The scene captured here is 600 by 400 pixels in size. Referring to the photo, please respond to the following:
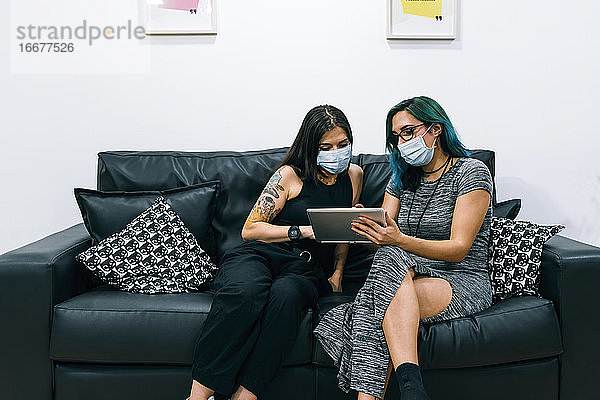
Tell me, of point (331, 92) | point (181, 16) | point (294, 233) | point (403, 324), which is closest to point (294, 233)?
point (294, 233)

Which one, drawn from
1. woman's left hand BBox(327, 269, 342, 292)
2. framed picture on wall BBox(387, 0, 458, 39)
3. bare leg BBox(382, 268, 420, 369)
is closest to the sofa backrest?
woman's left hand BBox(327, 269, 342, 292)

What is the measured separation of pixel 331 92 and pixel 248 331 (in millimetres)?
1373

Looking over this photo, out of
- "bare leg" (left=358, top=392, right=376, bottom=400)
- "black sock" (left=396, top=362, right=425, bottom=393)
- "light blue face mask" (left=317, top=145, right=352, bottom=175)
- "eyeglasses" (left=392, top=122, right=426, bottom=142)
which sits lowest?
"bare leg" (left=358, top=392, right=376, bottom=400)

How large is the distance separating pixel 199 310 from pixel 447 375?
0.83 m

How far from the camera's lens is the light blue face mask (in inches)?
98.7

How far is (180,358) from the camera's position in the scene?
2188 millimetres

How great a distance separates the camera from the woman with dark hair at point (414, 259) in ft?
6.67

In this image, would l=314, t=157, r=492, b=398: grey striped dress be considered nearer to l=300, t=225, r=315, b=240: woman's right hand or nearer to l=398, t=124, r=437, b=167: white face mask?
l=398, t=124, r=437, b=167: white face mask

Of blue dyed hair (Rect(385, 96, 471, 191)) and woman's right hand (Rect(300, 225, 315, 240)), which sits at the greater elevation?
blue dyed hair (Rect(385, 96, 471, 191))

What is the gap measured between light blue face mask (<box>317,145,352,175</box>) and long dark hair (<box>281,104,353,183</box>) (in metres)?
0.04

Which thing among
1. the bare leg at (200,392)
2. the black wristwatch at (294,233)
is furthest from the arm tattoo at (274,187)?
the bare leg at (200,392)

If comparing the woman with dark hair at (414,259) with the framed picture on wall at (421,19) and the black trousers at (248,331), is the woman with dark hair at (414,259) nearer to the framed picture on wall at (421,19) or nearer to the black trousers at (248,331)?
the black trousers at (248,331)

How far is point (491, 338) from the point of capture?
2.15 meters

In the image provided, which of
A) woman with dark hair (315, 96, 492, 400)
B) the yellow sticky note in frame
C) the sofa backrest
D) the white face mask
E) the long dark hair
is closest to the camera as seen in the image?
woman with dark hair (315, 96, 492, 400)
